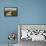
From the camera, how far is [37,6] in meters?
4.68

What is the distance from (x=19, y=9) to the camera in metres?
4.66

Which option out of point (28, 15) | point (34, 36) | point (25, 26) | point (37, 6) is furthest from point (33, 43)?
point (37, 6)

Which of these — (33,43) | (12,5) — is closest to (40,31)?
(33,43)

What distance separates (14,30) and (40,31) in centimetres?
87

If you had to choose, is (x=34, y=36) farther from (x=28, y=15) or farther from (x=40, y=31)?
(x=28, y=15)

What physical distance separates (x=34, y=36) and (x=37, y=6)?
3.39 feet

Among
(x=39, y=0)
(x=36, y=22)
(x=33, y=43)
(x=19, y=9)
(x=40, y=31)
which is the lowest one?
(x=33, y=43)

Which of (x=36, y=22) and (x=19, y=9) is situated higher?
(x=19, y=9)

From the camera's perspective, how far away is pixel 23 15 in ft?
15.3

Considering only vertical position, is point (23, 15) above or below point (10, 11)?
below

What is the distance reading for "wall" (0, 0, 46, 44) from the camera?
15.2 feet

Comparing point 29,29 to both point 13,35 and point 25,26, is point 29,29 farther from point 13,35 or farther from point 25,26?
point 13,35

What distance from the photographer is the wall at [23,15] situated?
463cm

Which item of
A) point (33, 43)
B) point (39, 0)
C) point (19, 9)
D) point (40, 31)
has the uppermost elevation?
point (39, 0)
